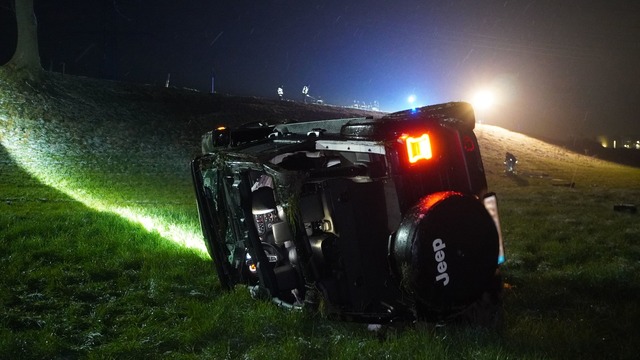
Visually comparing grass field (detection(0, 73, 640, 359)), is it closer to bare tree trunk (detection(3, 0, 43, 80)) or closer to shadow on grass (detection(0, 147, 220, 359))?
shadow on grass (detection(0, 147, 220, 359))

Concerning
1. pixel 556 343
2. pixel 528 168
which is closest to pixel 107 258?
pixel 556 343

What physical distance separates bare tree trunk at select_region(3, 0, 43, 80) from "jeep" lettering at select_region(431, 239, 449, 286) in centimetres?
3741

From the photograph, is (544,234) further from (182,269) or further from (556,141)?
(556,141)

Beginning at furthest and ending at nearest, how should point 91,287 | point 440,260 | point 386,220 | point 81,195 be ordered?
point 81,195, point 91,287, point 386,220, point 440,260

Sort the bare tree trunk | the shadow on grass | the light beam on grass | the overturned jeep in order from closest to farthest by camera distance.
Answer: the overturned jeep
the shadow on grass
the light beam on grass
the bare tree trunk

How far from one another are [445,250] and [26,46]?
3858 cm

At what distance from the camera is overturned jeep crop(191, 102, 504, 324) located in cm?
330

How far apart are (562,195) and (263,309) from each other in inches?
655

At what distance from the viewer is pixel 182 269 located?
611 cm

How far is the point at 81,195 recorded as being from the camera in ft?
53.1

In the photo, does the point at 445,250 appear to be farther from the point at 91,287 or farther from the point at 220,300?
the point at 91,287

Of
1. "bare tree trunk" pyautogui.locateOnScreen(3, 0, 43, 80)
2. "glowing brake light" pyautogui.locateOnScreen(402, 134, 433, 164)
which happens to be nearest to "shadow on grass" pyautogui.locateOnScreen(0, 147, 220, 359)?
"glowing brake light" pyautogui.locateOnScreen(402, 134, 433, 164)

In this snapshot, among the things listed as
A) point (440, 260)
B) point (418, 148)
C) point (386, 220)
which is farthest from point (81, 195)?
point (440, 260)

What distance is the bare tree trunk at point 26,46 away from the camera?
3105 cm
